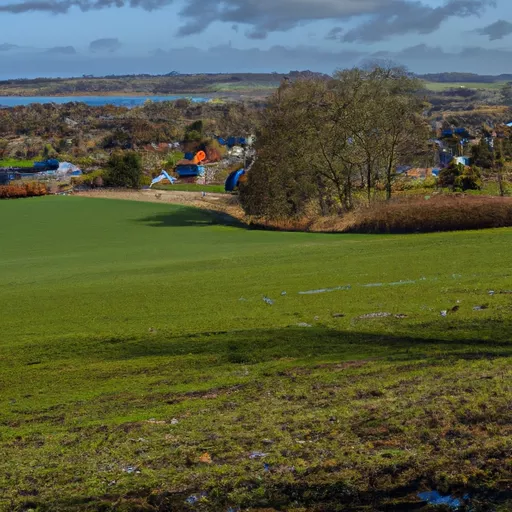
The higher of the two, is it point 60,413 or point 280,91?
point 280,91

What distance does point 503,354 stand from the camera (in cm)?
1041

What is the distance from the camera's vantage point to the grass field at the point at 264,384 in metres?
6.21

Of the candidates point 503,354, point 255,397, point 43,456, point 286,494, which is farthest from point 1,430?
point 503,354

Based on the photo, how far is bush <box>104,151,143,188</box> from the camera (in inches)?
2854

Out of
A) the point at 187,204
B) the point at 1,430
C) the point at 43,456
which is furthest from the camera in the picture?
the point at 187,204

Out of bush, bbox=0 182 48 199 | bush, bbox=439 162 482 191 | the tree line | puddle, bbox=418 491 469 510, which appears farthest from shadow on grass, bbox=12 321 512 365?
bush, bbox=0 182 48 199

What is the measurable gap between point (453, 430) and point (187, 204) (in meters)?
54.6

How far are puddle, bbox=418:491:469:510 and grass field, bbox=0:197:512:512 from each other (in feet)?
0.17

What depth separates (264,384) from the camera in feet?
32.7

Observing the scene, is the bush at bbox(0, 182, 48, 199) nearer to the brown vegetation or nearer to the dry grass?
the dry grass

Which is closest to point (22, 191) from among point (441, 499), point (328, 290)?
point (328, 290)

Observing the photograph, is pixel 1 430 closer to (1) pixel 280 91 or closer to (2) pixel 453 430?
(2) pixel 453 430

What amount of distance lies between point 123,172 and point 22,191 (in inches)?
386

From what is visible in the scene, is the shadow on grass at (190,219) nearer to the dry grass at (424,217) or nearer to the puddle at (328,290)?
the dry grass at (424,217)
